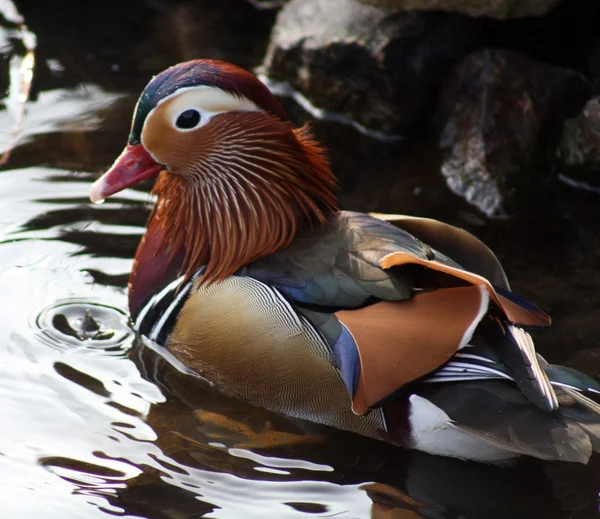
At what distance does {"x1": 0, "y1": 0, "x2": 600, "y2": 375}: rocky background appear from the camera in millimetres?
5711

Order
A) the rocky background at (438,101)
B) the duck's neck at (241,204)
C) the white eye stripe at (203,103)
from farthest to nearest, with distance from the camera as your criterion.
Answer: the rocky background at (438,101) < the duck's neck at (241,204) < the white eye stripe at (203,103)

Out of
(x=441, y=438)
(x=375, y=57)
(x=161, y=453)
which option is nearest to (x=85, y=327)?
(x=161, y=453)

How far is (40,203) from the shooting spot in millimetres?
5480

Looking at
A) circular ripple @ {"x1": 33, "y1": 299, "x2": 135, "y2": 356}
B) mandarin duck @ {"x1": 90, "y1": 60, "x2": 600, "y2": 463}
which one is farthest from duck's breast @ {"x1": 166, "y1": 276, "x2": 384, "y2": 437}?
circular ripple @ {"x1": 33, "y1": 299, "x2": 135, "y2": 356}

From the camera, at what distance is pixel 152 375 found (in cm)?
440

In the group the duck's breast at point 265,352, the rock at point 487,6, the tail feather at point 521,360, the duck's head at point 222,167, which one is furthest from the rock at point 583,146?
the duck's breast at point 265,352

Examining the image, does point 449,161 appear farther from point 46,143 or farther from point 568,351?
point 46,143

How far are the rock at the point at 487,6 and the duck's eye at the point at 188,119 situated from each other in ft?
7.87

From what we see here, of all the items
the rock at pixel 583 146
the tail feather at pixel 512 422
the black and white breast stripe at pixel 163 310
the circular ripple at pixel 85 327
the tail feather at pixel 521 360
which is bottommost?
the circular ripple at pixel 85 327

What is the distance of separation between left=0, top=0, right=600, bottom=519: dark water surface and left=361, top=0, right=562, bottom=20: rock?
0.91 m

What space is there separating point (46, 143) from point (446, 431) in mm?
3523

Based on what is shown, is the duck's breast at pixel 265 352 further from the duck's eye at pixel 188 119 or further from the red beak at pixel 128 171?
the duck's eye at pixel 188 119

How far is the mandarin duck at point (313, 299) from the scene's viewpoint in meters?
3.61

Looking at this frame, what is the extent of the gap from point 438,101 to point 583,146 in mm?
1118
